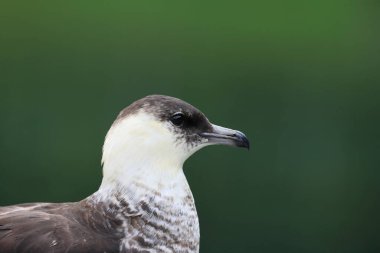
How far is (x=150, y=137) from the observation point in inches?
66.4

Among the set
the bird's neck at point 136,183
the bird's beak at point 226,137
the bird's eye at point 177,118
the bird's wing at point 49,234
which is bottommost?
the bird's wing at point 49,234

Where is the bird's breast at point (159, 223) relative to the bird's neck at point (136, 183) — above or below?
below

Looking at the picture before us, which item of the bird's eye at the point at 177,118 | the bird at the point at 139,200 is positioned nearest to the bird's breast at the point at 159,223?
the bird at the point at 139,200

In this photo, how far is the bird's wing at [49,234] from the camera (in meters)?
1.55

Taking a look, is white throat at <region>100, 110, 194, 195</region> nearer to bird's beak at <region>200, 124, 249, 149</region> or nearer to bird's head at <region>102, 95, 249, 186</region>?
bird's head at <region>102, 95, 249, 186</region>

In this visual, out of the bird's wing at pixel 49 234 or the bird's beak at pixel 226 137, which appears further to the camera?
the bird's beak at pixel 226 137

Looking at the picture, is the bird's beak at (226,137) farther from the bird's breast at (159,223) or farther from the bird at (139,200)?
the bird's breast at (159,223)

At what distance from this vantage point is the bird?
1.61 meters

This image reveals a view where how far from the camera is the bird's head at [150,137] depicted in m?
1.68

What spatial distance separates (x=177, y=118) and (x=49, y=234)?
410 mm

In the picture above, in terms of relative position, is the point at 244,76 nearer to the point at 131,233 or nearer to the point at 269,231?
the point at 269,231

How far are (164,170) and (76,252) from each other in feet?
0.97

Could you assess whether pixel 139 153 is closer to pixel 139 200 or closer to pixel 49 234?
pixel 139 200

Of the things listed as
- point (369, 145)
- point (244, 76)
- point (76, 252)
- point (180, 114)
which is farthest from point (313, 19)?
point (76, 252)
